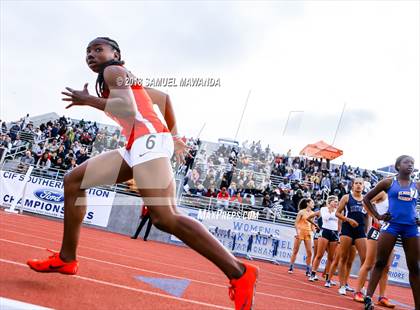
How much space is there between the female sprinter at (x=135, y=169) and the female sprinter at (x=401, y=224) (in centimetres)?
302

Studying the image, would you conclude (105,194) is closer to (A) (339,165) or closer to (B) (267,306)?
(B) (267,306)

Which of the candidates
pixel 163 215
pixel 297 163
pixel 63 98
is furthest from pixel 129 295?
pixel 297 163

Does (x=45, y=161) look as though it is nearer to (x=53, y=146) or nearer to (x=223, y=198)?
(x=53, y=146)

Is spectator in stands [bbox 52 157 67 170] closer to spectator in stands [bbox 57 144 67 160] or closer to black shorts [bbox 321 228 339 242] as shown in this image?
spectator in stands [bbox 57 144 67 160]

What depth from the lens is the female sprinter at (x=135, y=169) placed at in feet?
8.23

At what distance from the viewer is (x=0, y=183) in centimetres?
1409

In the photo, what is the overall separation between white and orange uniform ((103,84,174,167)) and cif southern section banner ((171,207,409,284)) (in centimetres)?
1169

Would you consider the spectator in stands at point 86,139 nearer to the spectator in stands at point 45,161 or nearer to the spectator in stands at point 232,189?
the spectator in stands at point 45,161

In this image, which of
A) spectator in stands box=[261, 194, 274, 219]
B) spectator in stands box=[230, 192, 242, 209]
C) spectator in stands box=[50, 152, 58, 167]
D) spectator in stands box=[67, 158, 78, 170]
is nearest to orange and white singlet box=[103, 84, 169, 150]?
spectator in stands box=[230, 192, 242, 209]

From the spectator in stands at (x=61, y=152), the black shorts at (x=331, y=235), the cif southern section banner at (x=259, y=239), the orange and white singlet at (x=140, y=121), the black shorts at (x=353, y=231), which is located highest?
the orange and white singlet at (x=140, y=121)

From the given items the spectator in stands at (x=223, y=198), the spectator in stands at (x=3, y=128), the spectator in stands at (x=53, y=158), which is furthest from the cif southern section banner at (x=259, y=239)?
the spectator in stands at (x=3, y=128)

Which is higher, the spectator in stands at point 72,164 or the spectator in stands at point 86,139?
the spectator in stands at point 86,139

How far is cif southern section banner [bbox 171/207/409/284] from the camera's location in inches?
564

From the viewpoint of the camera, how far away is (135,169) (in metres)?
2.66
